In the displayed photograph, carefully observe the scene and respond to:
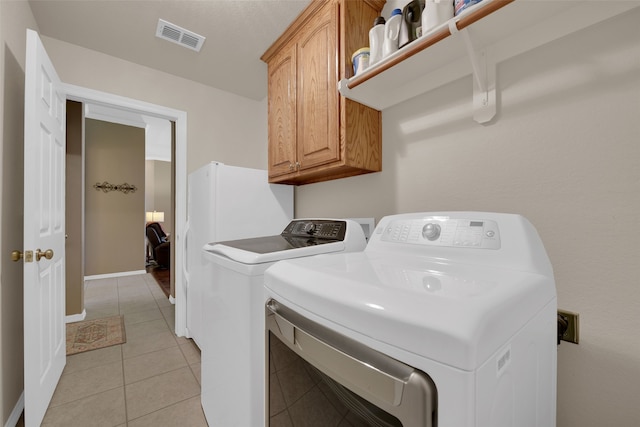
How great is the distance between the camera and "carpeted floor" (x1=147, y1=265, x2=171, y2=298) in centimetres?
400

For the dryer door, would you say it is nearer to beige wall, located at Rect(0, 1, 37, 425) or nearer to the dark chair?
beige wall, located at Rect(0, 1, 37, 425)

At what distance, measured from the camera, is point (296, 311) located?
669mm

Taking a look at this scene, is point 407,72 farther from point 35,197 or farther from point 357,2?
point 35,197

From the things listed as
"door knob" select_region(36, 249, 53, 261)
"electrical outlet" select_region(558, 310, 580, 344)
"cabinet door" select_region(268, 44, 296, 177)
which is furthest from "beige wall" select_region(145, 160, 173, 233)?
"electrical outlet" select_region(558, 310, 580, 344)

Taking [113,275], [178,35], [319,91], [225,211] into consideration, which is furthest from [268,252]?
[113,275]

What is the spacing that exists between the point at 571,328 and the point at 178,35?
2.77 m

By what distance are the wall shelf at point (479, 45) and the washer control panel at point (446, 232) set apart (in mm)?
538

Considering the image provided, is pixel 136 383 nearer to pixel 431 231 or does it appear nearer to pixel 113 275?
pixel 431 231

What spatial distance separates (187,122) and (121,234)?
3271 mm

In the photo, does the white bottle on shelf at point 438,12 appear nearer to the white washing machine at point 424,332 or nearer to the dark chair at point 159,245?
the white washing machine at point 424,332

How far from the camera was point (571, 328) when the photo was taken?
88cm

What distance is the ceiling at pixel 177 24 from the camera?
5.47ft

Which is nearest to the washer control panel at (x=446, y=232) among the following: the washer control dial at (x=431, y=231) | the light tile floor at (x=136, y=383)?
the washer control dial at (x=431, y=231)

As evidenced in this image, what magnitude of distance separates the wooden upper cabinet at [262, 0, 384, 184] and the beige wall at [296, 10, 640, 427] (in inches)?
20.7
